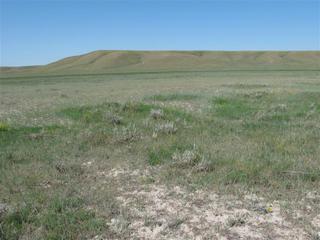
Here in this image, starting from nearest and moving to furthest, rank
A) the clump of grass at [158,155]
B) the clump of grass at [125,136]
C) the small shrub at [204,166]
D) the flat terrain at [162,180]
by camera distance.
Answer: the flat terrain at [162,180] < the small shrub at [204,166] < the clump of grass at [158,155] < the clump of grass at [125,136]

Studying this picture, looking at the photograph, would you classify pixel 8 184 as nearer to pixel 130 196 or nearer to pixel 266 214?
pixel 130 196

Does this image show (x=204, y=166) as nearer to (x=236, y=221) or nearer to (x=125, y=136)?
(x=236, y=221)

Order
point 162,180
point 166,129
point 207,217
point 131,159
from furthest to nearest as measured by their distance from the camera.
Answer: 1. point 166,129
2. point 131,159
3. point 162,180
4. point 207,217

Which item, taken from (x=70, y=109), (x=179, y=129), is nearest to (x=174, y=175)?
(x=179, y=129)

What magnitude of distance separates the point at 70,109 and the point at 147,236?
10.3 meters

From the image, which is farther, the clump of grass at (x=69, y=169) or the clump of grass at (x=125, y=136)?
the clump of grass at (x=125, y=136)

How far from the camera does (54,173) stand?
255 inches

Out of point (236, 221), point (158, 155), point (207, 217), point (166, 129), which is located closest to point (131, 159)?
point (158, 155)

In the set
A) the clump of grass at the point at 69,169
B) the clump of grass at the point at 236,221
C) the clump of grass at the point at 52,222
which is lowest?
the clump of grass at the point at 236,221

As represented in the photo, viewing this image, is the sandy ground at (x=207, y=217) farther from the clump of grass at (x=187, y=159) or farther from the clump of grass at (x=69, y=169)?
the clump of grass at (x=69, y=169)

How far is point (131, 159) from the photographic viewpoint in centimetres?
742

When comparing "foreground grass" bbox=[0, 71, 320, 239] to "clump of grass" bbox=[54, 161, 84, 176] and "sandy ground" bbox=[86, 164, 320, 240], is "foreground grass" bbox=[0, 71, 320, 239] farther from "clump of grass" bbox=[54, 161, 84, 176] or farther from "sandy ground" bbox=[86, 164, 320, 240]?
"sandy ground" bbox=[86, 164, 320, 240]

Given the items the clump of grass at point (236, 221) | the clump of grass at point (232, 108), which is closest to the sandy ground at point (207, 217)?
the clump of grass at point (236, 221)

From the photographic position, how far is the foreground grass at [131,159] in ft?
16.0
